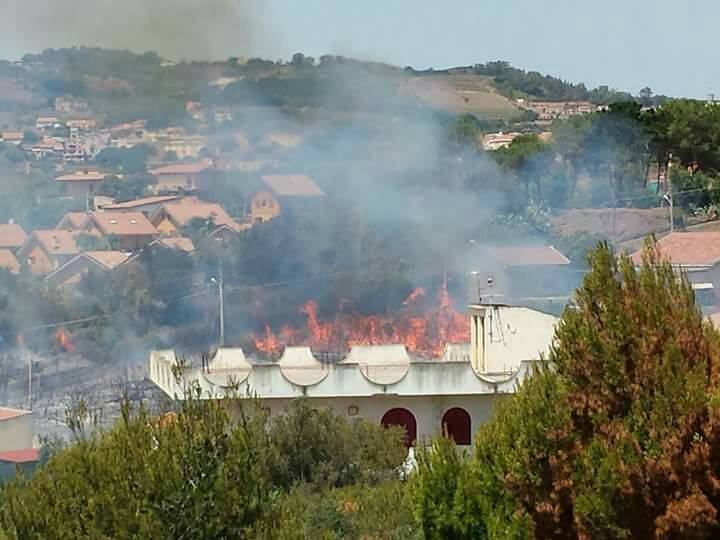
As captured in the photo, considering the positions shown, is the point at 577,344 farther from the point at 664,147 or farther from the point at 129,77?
the point at 129,77

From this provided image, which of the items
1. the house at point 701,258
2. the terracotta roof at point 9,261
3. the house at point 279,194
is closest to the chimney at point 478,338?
the house at point 701,258

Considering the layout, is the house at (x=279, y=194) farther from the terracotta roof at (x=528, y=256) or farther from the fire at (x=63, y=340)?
the terracotta roof at (x=528, y=256)

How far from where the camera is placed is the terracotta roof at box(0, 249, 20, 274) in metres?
42.9

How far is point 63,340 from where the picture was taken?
3825 cm

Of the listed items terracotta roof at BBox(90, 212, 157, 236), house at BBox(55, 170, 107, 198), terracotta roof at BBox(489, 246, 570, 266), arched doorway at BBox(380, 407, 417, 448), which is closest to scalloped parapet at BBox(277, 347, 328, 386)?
arched doorway at BBox(380, 407, 417, 448)

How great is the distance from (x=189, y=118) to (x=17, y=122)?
1275 centimetres

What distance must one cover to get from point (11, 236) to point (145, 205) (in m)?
6.44

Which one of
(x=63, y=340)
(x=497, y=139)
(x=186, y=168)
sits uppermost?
(x=497, y=139)

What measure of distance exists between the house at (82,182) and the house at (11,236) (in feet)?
28.8

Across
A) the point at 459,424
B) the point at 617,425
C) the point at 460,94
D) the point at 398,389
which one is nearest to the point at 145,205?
the point at 460,94

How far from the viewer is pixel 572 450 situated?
843 centimetres

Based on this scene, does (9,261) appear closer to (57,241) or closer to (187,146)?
(57,241)

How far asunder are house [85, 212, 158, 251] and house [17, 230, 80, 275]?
1.46 meters

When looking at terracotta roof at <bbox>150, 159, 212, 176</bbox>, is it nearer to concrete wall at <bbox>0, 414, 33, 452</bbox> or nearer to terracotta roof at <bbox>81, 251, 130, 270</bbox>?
terracotta roof at <bbox>81, 251, 130, 270</bbox>
